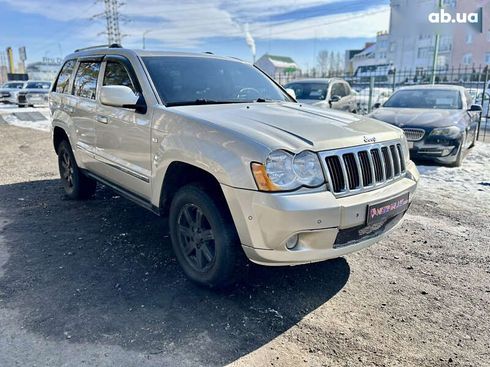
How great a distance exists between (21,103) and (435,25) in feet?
69.3

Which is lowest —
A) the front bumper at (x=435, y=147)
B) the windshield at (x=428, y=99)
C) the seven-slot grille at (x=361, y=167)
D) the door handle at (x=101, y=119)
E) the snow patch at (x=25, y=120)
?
the snow patch at (x=25, y=120)

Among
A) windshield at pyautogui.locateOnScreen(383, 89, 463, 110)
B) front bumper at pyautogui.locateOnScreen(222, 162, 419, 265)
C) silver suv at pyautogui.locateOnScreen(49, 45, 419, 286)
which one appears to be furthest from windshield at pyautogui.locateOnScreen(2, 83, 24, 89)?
front bumper at pyautogui.locateOnScreen(222, 162, 419, 265)

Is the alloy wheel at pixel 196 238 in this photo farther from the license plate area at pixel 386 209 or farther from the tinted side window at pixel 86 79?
the tinted side window at pixel 86 79

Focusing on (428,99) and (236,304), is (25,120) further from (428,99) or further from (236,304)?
(236,304)

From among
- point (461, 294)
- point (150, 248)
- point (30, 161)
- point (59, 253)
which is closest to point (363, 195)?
point (461, 294)

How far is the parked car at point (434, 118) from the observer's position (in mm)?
7516

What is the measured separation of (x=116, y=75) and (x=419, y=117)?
6.17 m

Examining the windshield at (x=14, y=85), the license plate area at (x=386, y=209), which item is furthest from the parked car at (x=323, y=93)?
the windshield at (x=14, y=85)

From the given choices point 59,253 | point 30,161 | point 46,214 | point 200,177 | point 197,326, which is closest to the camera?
point 197,326

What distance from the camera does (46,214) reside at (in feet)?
16.6

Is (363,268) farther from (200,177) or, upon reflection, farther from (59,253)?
A: (59,253)

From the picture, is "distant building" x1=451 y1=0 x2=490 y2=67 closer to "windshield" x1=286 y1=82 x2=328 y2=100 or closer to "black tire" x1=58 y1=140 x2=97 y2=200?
"windshield" x1=286 y1=82 x2=328 y2=100

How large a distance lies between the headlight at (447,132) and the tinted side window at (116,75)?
19.4 feet

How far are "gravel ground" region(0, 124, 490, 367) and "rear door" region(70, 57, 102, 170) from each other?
0.88 metres
